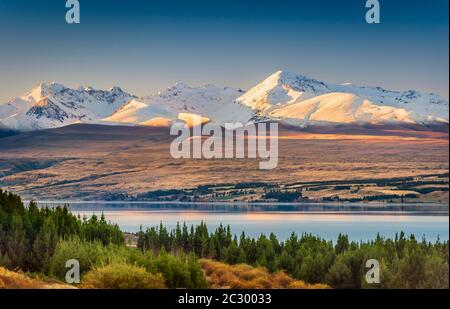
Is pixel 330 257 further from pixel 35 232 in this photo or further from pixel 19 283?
pixel 19 283

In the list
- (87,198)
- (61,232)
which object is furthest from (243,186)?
(61,232)

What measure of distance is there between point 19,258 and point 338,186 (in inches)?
2888

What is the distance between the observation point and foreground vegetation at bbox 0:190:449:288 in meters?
18.9

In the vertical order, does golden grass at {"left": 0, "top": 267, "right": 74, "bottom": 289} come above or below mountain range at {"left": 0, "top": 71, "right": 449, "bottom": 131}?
below

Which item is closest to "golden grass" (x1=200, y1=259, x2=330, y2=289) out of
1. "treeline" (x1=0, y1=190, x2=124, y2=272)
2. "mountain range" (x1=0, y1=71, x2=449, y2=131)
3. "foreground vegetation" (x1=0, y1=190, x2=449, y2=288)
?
"foreground vegetation" (x1=0, y1=190, x2=449, y2=288)

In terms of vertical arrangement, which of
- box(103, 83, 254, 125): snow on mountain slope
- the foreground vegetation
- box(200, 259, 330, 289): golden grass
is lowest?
box(200, 259, 330, 289): golden grass

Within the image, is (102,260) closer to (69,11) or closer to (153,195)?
(69,11)

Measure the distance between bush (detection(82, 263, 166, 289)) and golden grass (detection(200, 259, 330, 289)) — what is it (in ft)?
7.34

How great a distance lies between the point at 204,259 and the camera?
23.3 m

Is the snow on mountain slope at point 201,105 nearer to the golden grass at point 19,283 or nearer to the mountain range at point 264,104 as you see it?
the mountain range at point 264,104

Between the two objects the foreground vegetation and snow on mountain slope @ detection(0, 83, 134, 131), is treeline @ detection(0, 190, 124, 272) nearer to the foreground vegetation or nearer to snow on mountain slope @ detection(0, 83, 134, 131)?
the foreground vegetation

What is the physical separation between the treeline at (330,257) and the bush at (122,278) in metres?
2.78
